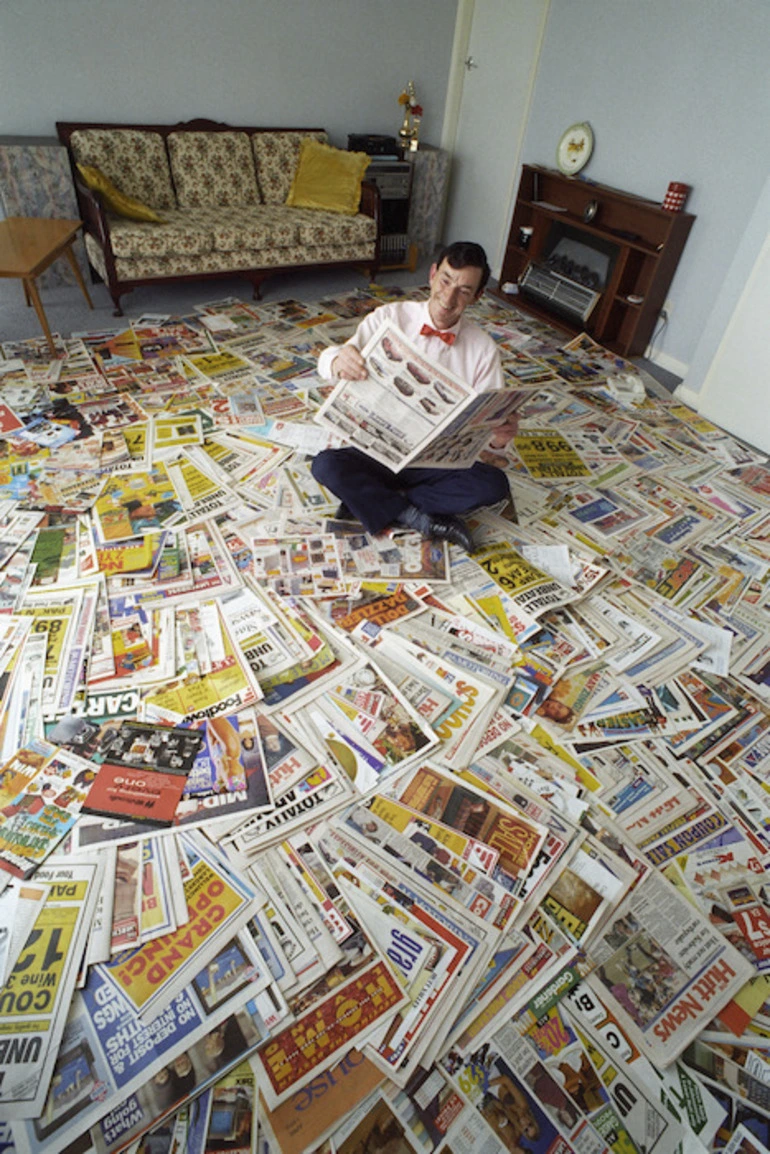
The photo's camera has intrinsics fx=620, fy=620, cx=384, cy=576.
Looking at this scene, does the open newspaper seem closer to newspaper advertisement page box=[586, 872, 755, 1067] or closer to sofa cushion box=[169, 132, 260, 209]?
newspaper advertisement page box=[586, 872, 755, 1067]

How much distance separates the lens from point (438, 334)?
1.78m

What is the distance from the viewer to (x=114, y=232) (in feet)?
10.4

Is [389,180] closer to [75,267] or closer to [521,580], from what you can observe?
[75,267]

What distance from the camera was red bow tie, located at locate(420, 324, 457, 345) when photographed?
1770mm

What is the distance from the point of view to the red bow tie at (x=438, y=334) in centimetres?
177

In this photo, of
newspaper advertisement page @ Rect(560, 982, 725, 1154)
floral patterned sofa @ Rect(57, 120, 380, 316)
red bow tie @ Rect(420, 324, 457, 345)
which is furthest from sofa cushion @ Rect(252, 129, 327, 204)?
newspaper advertisement page @ Rect(560, 982, 725, 1154)

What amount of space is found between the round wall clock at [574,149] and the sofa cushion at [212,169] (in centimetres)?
193

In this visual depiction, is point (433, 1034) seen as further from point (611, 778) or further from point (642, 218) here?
point (642, 218)

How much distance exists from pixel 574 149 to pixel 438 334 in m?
2.95

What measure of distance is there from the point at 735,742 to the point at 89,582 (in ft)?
6.13

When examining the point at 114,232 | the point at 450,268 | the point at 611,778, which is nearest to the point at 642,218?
the point at 450,268

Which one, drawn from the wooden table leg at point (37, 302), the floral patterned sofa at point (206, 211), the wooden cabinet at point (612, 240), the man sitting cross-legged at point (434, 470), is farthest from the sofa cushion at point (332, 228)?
the man sitting cross-legged at point (434, 470)

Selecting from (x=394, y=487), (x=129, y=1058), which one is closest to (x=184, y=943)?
(x=129, y=1058)

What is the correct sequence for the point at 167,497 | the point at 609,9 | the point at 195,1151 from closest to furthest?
the point at 195,1151
the point at 167,497
the point at 609,9
